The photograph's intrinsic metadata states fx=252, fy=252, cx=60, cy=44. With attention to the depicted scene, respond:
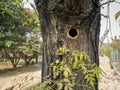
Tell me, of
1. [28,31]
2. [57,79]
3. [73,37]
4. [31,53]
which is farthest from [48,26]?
[28,31]

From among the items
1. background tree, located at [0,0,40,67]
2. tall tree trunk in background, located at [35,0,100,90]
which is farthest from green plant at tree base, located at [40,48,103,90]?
background tree, located at [0,0,40,67]

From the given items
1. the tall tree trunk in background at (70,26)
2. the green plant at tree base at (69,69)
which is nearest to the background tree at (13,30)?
the tall tree trunk in background at (70,26)

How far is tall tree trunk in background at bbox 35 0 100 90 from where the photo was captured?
Answer: 2.31 meters

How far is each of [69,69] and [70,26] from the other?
0.47 m

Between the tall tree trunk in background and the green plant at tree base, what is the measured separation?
106 millimetres

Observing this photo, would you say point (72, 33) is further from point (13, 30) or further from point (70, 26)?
point (13, 30)

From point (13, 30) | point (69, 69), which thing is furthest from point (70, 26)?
point (13, 30)

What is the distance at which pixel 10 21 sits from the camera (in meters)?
17.8

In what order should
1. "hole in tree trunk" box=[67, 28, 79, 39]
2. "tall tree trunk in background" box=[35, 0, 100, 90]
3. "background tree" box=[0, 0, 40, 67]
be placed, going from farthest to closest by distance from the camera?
"background tree" box=[0, 0, 40, 67], "hole in tree trunk" box=[67, 28, 79, 39], "tall tree trunk in background" box=[35, 0, 100, 90]

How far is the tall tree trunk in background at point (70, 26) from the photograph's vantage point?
2.31 m

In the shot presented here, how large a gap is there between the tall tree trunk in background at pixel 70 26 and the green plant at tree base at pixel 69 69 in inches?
4.2

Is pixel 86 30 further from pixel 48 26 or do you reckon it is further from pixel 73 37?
pixel 48 26

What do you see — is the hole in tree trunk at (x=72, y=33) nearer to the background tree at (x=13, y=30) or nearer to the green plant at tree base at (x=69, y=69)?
the green plant at tree base at (x=69, y=69)

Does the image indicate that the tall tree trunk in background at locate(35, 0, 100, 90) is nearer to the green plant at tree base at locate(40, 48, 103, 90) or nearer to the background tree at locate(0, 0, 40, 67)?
the green plant at tree base at locate(40, 48, 103, 90)
